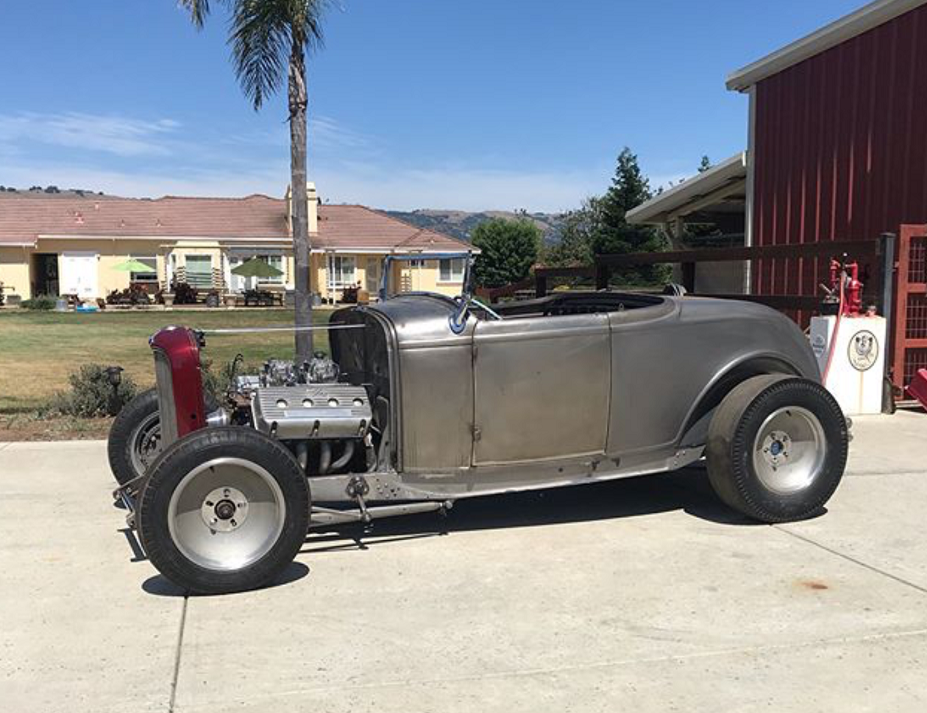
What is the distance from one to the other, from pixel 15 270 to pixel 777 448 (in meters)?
40.8

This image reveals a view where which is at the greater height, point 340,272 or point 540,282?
point 340,272

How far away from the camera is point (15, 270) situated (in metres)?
39.1

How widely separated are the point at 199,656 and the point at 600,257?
9777 millimetres

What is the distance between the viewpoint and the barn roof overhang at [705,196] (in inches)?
567

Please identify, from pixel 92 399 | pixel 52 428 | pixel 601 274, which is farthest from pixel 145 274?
pixel 52 428

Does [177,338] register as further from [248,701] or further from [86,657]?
[248,701]

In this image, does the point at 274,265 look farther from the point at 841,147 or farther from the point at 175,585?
the point at 175,585

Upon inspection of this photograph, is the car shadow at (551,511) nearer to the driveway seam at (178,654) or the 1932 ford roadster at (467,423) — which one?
the 1932 ford roadster at (467,423)

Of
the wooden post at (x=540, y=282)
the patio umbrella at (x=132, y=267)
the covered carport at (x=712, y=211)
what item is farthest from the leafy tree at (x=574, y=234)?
the wooden post at (x=540, y=282)

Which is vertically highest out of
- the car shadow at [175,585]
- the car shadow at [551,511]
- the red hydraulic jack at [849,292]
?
the red hydraulic jack at [849,292]

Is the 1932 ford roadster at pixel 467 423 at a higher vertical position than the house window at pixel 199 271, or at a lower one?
lower

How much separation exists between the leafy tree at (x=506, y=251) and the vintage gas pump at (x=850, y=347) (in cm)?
4018

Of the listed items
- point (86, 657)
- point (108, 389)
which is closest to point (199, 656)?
point (86, 657)

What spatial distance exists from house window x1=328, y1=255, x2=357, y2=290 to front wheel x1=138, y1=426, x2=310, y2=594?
37.8 metres
